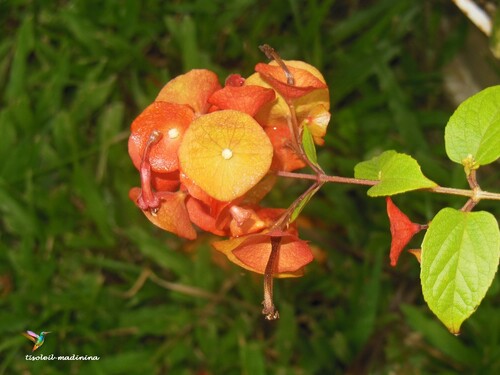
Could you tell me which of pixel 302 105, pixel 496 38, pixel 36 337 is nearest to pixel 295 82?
pixel 302 105

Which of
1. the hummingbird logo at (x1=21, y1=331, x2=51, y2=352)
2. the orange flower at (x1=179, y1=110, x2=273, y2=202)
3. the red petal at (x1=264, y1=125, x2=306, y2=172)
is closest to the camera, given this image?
the orange flower at (x1=179, y1=110, x2=273, y2=202)

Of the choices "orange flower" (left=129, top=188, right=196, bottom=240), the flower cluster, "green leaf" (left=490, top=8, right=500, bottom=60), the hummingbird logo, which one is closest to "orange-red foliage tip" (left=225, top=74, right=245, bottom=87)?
the flower cluster

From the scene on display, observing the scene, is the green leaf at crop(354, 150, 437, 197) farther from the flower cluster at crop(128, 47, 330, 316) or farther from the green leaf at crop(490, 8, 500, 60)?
the green leaf at crop(490, 8, 500, 60)

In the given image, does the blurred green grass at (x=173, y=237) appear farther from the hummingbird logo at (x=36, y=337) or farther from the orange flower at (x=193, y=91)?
the orange flower at (x=193, y=91)

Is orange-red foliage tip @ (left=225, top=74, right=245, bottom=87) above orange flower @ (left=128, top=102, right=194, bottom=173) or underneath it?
above

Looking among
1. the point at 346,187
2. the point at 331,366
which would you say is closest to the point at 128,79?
the point at 346,187

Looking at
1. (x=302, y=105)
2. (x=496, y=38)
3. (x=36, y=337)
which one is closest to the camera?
(x=302, y=105)

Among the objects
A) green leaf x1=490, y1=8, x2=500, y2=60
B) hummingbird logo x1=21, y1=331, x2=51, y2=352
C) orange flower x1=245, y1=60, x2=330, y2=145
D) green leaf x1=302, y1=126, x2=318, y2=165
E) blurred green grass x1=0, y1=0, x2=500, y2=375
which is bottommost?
hummingbird logo x1=21, y1=331, x2=51, y2=352

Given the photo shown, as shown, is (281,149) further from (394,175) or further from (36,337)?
(36,337)
